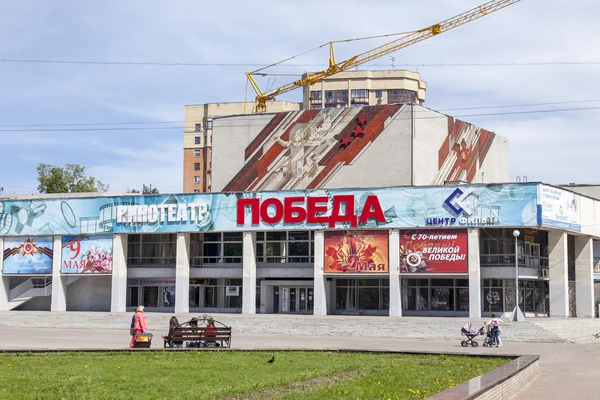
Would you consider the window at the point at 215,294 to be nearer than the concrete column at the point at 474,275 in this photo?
No

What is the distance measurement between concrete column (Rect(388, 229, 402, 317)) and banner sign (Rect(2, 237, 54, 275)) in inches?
1052

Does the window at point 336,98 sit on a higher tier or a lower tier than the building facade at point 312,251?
higher

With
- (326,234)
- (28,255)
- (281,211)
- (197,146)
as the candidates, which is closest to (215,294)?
(281,211)

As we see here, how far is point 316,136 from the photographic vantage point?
208 feet

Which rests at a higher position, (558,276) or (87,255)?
(87,255)

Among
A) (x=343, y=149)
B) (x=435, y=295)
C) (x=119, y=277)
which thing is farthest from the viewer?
(x=343, y=149)

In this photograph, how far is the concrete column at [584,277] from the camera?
187 feet

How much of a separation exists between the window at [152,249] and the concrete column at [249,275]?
8319mm

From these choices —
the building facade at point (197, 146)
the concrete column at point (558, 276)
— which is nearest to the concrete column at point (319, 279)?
the concrete column at point (558, 276)

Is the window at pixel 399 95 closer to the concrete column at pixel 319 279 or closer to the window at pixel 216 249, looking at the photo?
the window at pixel 216 249

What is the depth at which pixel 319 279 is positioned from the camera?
5541 cm

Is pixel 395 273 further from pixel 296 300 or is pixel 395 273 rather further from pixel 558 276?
pixel 558 276

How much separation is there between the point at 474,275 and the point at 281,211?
13763 mm

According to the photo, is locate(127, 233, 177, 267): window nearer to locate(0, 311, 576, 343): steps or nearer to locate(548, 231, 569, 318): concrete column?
locate(0, 311, 576, 343): steps
